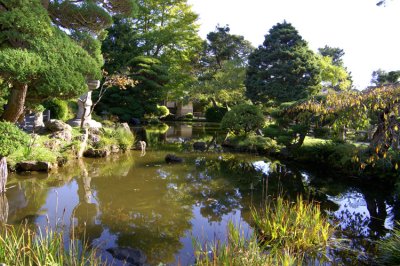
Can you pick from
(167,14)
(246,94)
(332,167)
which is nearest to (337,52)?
(167,14)

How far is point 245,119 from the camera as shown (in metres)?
13.6

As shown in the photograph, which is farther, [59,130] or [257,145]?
[257,145]

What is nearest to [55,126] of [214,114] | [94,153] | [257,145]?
[94,153]

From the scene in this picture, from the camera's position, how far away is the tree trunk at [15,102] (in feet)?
16.2

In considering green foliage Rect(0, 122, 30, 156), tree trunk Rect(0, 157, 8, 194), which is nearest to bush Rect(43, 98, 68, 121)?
tree trunk Rect(0, 157, 8, 194)

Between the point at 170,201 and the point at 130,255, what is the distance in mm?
2295

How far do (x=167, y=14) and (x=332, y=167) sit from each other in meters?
22.3

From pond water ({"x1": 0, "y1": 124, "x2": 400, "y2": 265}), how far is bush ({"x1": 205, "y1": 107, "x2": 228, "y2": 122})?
56.5 ft

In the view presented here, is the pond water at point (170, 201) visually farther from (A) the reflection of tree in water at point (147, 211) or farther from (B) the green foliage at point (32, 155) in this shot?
(B) the green foliage at point (32, 155)

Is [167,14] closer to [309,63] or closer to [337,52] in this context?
[309,63]

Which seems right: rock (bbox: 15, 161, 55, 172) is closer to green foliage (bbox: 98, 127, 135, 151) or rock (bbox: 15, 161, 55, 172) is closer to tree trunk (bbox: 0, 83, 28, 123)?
tree trunk (bbox: 0, 83, 28, 123)

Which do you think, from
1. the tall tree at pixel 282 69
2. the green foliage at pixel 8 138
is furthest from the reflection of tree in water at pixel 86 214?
the tall tree at pixel 282 69

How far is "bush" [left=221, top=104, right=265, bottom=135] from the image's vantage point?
1369cm

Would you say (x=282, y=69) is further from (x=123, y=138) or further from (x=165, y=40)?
(x=165, y=40)
